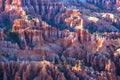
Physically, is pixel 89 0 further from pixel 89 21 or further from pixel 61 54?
pixel 61 54

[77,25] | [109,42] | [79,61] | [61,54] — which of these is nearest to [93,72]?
[79,61]

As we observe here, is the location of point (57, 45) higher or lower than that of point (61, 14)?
higher

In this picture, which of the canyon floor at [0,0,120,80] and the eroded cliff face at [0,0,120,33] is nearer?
the canyon floor at [0,0,120,80]

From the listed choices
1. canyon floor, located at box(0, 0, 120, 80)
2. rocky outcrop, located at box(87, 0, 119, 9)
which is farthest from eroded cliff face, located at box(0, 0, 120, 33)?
rocky outcrop, located at box(87, 0, 119, 9)

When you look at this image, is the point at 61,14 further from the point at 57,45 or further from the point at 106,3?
the point at 57,45

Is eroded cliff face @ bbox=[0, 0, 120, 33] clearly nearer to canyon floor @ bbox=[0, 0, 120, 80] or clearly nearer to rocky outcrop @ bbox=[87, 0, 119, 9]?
canyon floor @ bbox=[0, 0, 120, 80]

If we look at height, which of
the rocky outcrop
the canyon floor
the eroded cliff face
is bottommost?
the rocky outcrop

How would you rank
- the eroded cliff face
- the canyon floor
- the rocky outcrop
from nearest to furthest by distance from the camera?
the canyon floor < the eroded cliff face < the rocky outcrop

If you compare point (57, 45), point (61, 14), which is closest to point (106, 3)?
point (61, 14)
